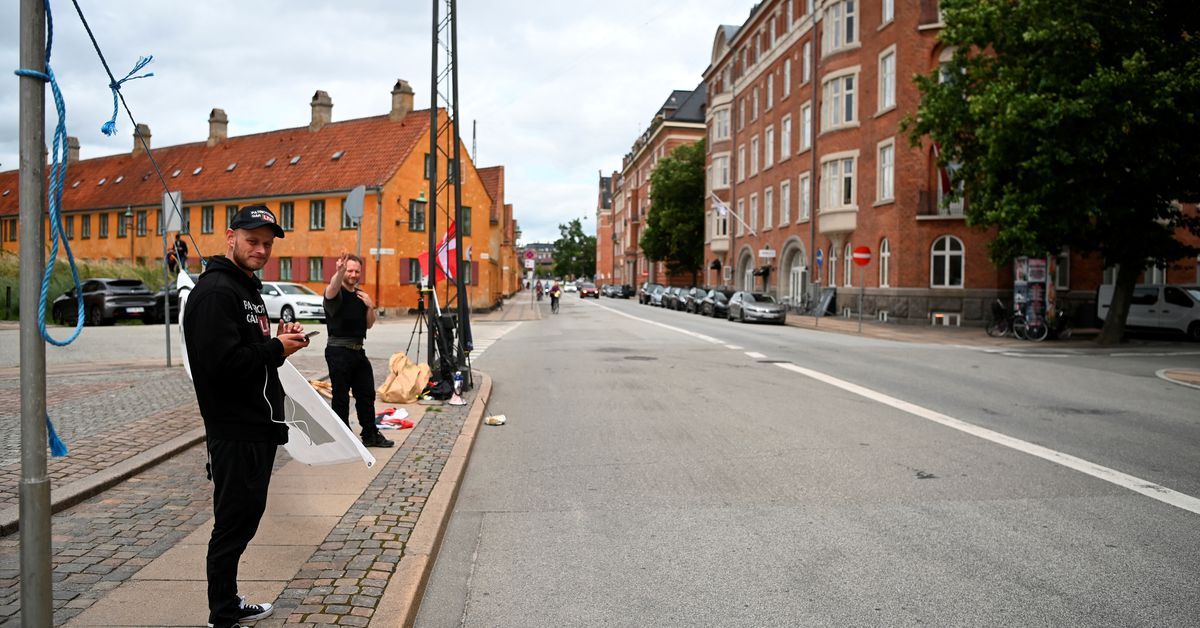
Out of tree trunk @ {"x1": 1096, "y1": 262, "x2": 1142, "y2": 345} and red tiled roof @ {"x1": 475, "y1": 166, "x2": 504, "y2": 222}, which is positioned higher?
red tiled roof @ {"x1": 475, "y1": 166, "x2": 504, "y2": 222}

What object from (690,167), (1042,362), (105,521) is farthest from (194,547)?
(690,167)

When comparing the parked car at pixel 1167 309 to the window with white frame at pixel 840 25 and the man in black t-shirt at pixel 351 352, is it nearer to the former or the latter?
the window with white frame at pixel 840 25

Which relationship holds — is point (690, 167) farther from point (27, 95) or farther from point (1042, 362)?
point (27, 95)

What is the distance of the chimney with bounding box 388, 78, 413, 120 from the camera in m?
42.8

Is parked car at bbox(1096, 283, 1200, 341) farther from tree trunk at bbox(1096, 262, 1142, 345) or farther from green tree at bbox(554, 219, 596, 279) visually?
green tree at bbox(554, 219, 596, 279)

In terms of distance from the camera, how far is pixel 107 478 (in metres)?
5.96

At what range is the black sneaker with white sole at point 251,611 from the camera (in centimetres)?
361

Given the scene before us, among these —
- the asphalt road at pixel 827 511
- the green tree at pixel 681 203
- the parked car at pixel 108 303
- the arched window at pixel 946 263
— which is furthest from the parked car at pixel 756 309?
the green tree at pixel 681 203

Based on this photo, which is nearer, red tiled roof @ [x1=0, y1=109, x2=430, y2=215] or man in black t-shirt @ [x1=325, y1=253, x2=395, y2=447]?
man in black t-shirt @ [x1=325, y1=253, x2=395, y2=447]

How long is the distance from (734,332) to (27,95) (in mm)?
24658

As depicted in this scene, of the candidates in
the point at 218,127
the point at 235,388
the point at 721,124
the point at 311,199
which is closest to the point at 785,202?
the point at 721,124

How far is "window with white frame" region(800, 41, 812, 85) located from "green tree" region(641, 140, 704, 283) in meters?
25.4

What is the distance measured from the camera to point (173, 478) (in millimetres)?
6320

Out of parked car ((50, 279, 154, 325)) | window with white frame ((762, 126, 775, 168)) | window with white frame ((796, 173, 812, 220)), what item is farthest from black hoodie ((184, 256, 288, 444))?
window with white frame ((762, 126, 775, 168))
